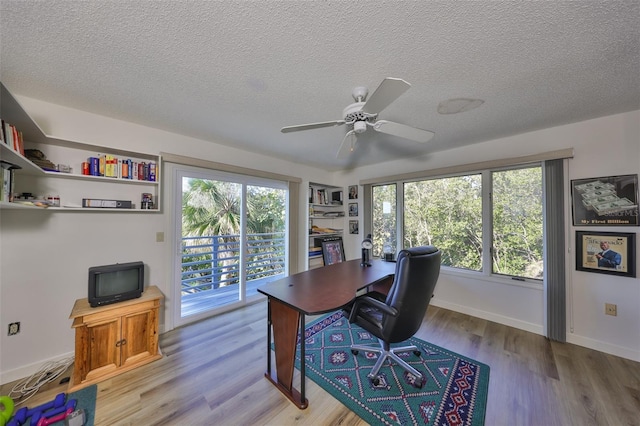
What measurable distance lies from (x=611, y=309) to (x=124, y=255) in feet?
15.8

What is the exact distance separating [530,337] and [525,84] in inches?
100

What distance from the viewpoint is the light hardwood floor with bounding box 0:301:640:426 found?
1493mm

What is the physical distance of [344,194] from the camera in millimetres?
4555

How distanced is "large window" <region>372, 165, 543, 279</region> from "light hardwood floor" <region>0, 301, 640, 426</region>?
91 centimetres

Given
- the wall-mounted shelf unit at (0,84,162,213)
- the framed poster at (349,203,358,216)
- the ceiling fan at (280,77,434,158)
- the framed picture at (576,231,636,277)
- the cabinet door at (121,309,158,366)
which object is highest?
the ceiling fan at (280,77,434,158)

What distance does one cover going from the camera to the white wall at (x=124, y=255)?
6.11ft

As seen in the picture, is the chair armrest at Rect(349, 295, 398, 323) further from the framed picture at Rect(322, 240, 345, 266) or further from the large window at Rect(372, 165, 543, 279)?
the framed picture at Rect(322, 240, 345, 266)

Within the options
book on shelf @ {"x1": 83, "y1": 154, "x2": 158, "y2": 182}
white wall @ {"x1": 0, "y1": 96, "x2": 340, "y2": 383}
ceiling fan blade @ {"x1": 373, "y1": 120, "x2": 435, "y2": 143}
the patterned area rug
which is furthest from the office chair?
book on shelf @ {"x1": 83, "y1": 154, "x2": 158, "y2": 182}

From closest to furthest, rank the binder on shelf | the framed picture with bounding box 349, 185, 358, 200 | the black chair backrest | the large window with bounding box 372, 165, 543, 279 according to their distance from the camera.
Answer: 1. the black chair backrest
2. the binder on shelf
3. the large window with bounding box 372, 165, 543, 279
4. the framed picture with bounding box 349, 185, 358, 200

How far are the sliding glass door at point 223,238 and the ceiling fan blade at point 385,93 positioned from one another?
2.34m

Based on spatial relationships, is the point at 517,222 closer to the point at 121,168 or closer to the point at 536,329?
the point at 536,329

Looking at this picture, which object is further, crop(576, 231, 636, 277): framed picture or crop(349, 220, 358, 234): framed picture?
crop(349, 220, 358, 234): framed picture

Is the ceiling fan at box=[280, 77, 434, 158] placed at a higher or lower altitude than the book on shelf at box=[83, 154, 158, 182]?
higher

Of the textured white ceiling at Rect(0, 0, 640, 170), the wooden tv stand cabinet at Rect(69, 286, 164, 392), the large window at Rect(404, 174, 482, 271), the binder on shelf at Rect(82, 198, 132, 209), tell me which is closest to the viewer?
the textured white ceiling at Rect(0, 0, 640, 170)
